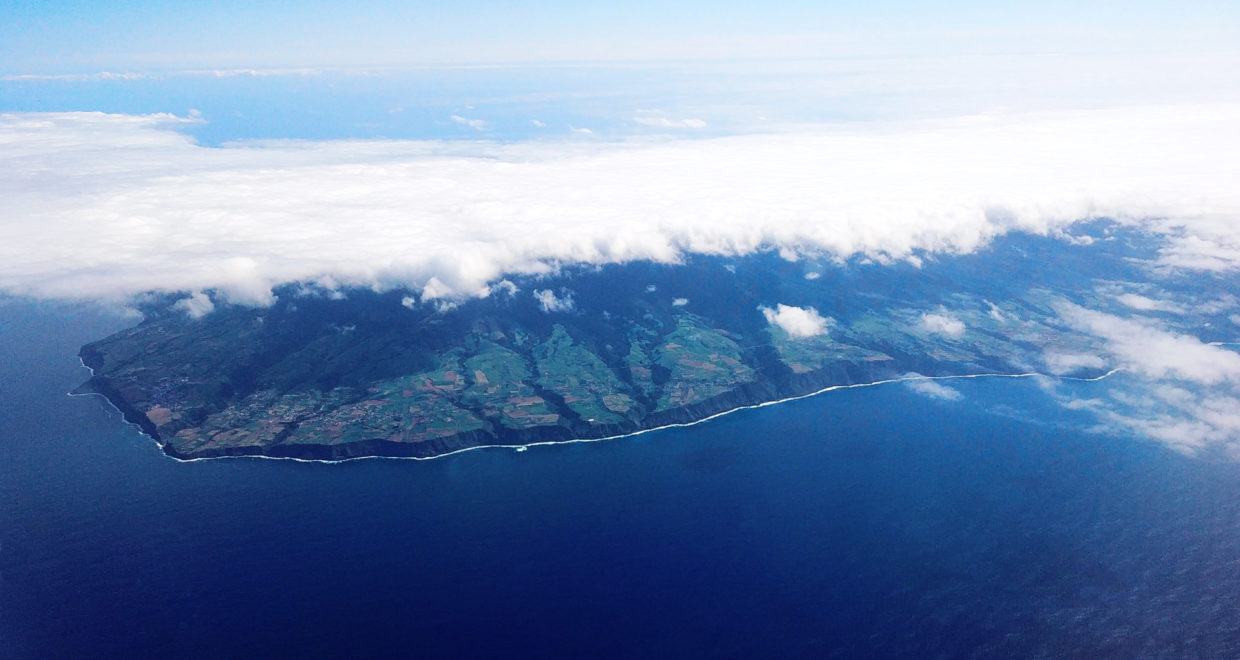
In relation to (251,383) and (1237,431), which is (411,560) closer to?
(251,383)

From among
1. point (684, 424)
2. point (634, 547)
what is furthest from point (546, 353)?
point (634, 547)

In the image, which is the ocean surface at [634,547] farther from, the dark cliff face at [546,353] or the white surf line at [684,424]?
the dark cliff face at [546,353]

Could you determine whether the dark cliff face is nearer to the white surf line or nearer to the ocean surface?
the white surf line

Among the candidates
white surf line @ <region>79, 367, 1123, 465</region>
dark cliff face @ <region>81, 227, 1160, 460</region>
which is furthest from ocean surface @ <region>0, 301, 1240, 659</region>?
dark cliff face @ <region>81, 227, 1160, 460</region>

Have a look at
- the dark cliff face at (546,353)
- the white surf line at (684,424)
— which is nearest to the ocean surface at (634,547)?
the white surf line at (684,424)

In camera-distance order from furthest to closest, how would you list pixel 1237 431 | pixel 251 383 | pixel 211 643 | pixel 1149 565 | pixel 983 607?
pixel 251 383
pixel 1237 431
pixel 1149 565
pixel 983 607
pixel 211 643

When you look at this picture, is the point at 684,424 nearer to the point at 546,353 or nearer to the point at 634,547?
the point at 546,353

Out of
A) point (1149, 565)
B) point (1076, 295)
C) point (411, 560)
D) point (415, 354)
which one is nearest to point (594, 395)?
point (415, 354)
